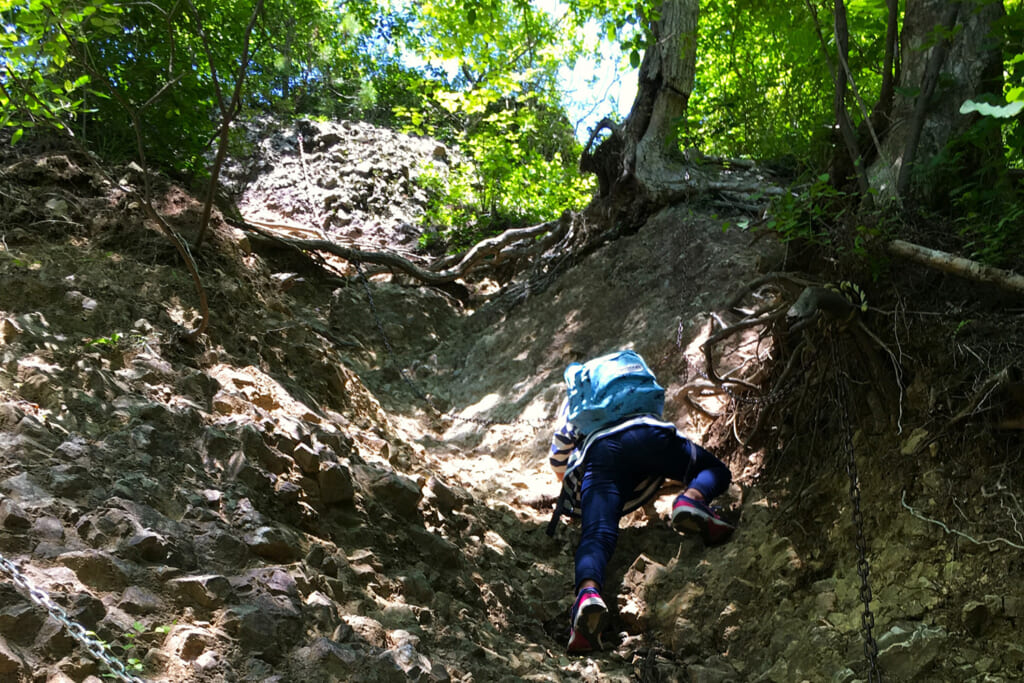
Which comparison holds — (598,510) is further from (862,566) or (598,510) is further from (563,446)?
(862,566)

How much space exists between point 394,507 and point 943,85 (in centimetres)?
340

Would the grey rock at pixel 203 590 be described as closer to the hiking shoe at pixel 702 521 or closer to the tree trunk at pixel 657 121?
the hiking shoe at pixel 702 521

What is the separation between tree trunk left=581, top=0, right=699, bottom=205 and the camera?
26.0 feet

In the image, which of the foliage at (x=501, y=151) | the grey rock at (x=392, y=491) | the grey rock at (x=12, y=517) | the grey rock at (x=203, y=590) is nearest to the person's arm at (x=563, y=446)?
the grey rock at (x=392, y=491)

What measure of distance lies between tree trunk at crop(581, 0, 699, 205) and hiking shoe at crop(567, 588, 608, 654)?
5.26 meters

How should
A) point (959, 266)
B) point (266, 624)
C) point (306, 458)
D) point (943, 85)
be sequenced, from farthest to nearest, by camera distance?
point (943, 85), point (306, 458), point (959, 266), point (266, 624)

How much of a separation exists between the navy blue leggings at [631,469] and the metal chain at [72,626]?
2.22 m

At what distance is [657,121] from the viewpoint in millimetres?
8094

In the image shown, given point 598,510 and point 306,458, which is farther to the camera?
point 598,510

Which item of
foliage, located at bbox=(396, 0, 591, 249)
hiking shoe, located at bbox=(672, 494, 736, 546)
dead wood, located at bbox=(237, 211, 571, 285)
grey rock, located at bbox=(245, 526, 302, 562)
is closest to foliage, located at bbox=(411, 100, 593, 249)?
foliage, located at bbox=(396, 0, 591, 249)

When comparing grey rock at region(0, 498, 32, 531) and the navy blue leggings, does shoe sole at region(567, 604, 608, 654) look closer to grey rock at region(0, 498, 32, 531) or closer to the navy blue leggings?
the navy blue leggings

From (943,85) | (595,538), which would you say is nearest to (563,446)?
(595,538)

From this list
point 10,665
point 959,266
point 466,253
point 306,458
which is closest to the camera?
point 10,665

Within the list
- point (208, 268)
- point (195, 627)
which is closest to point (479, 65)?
point (208, 268)
